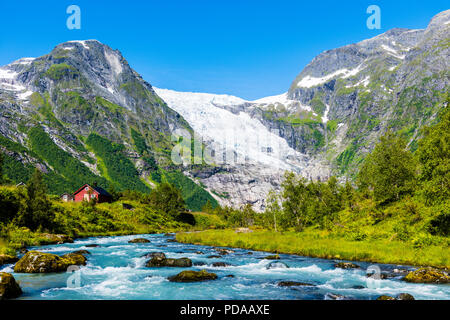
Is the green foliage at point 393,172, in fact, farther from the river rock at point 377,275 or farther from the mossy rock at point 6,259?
the mossy rock at point 6,259

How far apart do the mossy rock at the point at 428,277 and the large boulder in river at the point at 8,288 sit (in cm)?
2899

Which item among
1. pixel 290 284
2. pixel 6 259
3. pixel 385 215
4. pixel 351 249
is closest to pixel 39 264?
pixel 6 259

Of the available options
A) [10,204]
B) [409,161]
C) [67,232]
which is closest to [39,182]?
[10,204]

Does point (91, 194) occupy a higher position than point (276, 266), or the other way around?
point (91, 194)

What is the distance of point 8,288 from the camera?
18.3 m

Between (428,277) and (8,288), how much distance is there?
99.4ft

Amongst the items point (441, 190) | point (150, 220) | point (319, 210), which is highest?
point (441, 190)

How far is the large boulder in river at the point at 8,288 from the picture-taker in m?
18.0

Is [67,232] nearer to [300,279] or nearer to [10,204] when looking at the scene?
[10,204]

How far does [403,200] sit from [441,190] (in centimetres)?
2447

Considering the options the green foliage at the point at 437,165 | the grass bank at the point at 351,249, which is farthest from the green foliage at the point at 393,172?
the grass bank at the point at 351,249

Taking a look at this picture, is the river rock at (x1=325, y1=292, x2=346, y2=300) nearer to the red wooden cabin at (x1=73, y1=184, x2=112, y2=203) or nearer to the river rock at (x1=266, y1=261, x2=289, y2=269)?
the river rock at (x1=266, y1=261, x2=289, y2=269)

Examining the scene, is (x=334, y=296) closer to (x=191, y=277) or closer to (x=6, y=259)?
(x=191, y=277)
